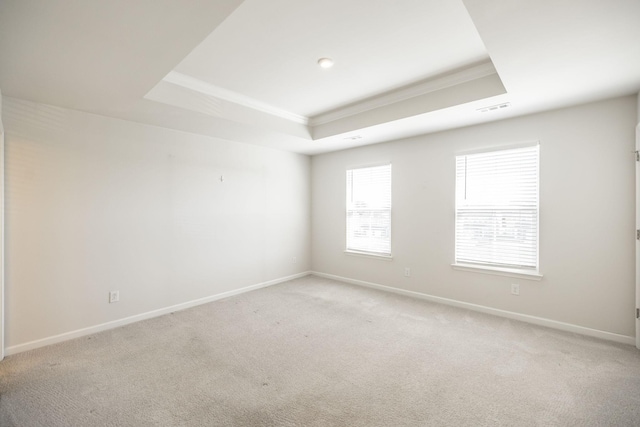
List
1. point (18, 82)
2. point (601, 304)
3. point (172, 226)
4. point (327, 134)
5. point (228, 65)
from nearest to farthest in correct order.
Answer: point (18, 82) < point (228, 65) < point (601, 304) < point (172, 226) < point (327, 134)

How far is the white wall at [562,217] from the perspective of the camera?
115 inches

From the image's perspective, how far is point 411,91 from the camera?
10.9 ft

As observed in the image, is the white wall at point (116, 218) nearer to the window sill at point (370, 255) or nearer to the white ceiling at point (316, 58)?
the white ceiling at point (316, 58)

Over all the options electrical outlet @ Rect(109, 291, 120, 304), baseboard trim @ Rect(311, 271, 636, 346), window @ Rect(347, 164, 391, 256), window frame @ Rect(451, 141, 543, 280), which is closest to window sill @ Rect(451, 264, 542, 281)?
window frame @ Rect(451, 141, 543, 280)

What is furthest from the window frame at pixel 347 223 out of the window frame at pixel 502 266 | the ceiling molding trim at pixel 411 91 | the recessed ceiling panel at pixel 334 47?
the recessed ceiling panel at pixel 334 47

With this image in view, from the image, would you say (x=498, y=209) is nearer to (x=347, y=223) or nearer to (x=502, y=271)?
(x=502, y=271)

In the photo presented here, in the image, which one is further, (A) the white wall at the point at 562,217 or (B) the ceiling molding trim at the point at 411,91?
(A) the white wall at the point at 562,217

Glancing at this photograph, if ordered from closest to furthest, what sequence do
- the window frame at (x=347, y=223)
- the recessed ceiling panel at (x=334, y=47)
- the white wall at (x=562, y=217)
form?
the recessed ceiling panel at (x=334, y=47)
the white wall at (x=562, y=217)
the window frame at (x=347, y=223)

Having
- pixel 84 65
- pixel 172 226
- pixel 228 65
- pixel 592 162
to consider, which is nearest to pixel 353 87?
pixel 228 65

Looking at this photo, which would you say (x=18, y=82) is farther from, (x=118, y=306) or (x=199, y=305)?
(x=199, y=305)

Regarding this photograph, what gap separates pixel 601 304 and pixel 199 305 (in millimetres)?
4764

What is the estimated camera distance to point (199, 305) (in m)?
4.09

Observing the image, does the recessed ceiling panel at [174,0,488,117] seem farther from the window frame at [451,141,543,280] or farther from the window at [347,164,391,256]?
the window at [347,164,391,256]

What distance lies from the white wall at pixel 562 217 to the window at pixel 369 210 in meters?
0.43
